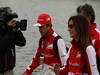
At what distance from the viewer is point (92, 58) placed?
20.4 ft

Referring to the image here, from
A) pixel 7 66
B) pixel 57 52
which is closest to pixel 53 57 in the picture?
pixel 57 52

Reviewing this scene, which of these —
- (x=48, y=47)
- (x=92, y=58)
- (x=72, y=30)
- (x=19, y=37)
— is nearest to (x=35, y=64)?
(x=48, y=47)

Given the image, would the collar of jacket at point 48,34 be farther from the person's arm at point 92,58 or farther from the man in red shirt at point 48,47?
the person's arm at point 92,58

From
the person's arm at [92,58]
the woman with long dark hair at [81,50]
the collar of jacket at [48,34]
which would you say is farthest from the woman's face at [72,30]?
the collar of jacket at [48,34]

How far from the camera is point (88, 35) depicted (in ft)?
20.6

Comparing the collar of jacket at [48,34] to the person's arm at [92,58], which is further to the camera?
the collar of jacket at [48,34]

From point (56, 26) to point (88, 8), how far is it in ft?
57.4

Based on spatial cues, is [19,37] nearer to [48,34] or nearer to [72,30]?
[48,34]

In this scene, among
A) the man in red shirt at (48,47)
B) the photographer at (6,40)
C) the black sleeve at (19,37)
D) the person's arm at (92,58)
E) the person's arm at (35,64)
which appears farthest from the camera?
the black sleeve at (19,37)

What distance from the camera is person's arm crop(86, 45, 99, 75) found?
20.4ft

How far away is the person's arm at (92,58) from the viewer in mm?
6215

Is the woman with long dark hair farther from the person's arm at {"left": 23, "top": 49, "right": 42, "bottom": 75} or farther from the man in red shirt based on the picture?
the person's arm at {"left": 23, "top": 49, "right": 42, "bottom": 75}

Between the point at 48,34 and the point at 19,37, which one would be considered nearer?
the point at 48,34

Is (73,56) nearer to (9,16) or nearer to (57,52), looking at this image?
(57,52)
